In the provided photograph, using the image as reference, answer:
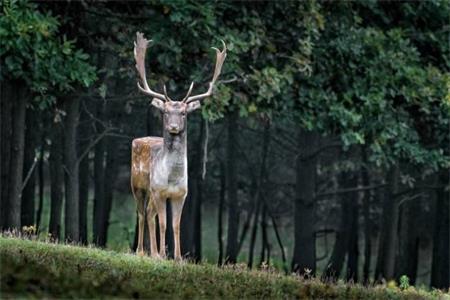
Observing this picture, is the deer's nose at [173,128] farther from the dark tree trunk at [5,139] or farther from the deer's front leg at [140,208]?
the dark tree trunk at [5,139]

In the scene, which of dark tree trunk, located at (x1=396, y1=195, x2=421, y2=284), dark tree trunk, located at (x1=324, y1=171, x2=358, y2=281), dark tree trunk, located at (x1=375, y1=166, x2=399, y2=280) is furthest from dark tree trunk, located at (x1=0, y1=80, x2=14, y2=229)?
dark tree trunk, located at (x1=324, y1=171, x2=358, y2=281)

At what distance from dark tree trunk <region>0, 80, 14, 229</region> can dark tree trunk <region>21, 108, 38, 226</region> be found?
394 centimetres

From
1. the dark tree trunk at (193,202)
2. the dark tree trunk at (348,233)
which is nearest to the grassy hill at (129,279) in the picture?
the dark tree trunk at (193,202)

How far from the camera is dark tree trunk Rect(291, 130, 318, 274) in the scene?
29.4 meters

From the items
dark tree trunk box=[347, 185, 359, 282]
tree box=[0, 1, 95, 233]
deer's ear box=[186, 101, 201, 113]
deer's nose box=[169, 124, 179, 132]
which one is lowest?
dark tree trunk box=[347, 185, 359, 282]

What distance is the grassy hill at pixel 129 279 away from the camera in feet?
32.0

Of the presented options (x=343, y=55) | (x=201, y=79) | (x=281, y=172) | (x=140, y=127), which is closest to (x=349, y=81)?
(x=343, y=55)

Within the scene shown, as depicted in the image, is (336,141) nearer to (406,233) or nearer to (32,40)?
(406,233)

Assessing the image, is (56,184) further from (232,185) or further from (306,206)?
(232,185)

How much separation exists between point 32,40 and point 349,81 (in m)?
7.64

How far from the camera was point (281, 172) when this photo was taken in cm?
4259

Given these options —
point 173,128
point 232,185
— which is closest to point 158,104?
point 173,128

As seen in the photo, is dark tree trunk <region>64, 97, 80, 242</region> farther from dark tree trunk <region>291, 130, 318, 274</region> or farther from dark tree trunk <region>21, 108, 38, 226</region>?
dark tree trunk <region>291, 130, 318, 274</region>

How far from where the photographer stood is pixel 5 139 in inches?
896
